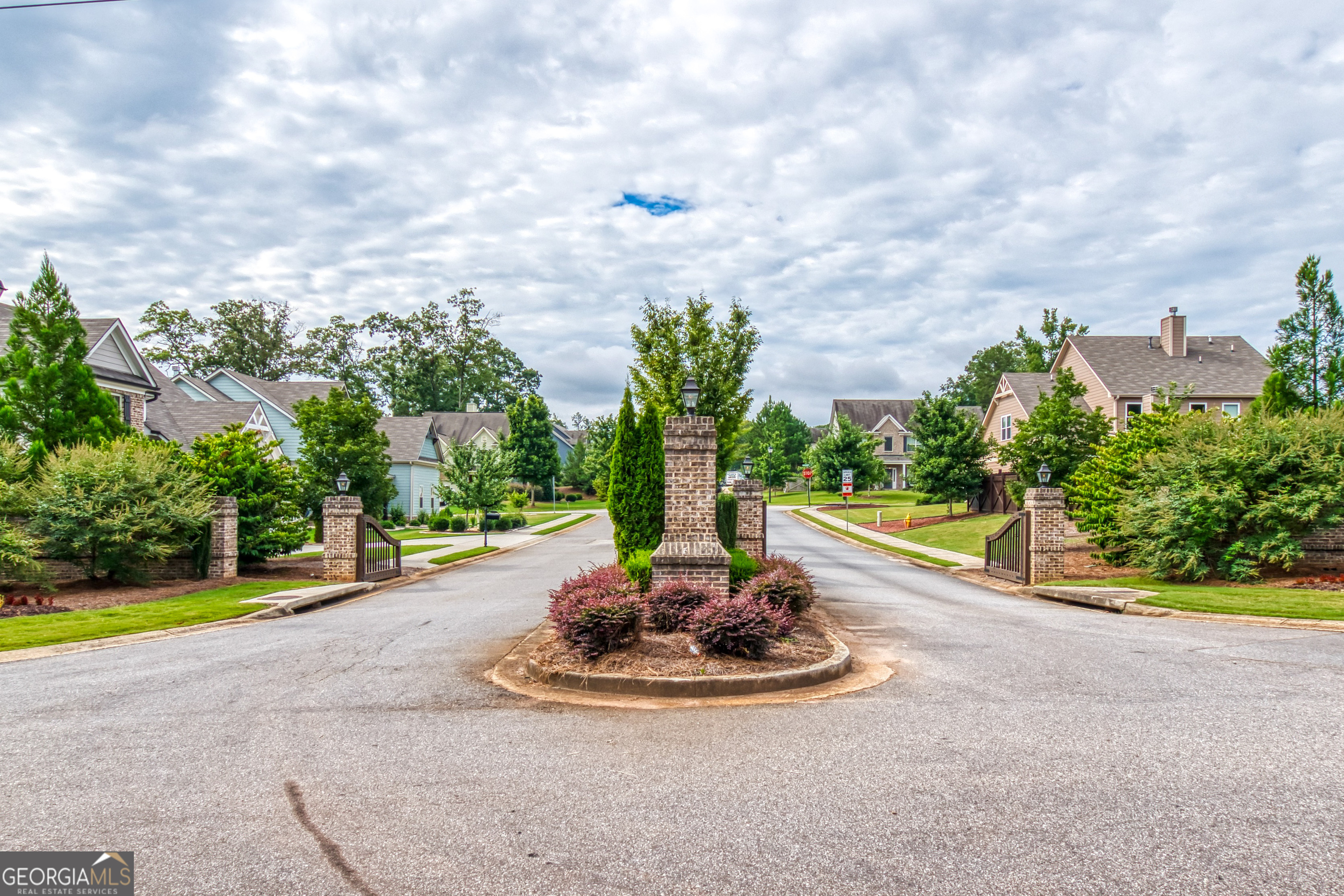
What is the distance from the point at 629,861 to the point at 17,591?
16312 millimetres

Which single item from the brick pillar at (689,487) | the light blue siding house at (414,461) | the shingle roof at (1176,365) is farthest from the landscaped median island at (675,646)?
the light blue siding house at (414,461)

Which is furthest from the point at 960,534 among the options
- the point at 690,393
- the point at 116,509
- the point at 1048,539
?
the point at 116,509

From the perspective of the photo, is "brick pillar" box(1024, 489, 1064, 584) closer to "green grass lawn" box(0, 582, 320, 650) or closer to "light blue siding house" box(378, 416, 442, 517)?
"green grass lawn" box(0, 582, 320, 650)

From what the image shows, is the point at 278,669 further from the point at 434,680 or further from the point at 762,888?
the point at 762,888

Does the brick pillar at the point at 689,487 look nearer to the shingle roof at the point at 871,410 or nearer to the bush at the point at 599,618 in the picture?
the bush at the point at 599,618

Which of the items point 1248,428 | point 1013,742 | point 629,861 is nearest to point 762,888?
point 629,861

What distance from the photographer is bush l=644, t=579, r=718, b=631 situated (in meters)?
8.98

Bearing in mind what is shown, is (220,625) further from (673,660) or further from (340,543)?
(673,660)

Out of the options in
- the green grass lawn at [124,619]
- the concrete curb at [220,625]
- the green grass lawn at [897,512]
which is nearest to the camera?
the concrete curb at [220,625]

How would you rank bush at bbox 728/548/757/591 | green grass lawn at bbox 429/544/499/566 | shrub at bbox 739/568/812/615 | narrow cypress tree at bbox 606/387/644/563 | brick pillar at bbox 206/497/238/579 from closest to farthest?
shrub at bbox 739/568/812/615 < bush at bbox 728/548/757/591 < narrow cypress tree at bbox 606/387/644/563 < brick pillar at bbox 206/497/238/579 < green grass lawn at bbox 429/544/499/566

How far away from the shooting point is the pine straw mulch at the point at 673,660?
25.7ft

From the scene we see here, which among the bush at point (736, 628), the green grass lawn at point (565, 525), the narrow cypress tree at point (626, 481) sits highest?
the narrow cypress tree at point (626, 481)

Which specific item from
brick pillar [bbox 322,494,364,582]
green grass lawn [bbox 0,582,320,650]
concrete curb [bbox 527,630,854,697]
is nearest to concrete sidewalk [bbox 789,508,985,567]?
concrete curb [bbox 527,630,854,697]

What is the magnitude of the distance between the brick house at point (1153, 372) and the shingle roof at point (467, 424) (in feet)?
139
